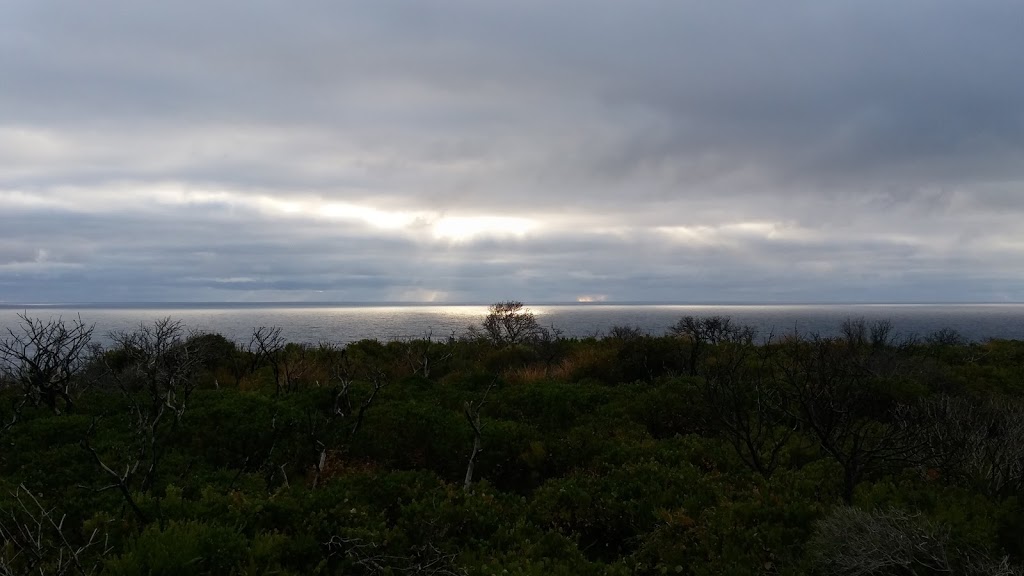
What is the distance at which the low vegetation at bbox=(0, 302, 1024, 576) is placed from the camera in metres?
7.37

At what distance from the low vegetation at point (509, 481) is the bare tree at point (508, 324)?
19547 mm

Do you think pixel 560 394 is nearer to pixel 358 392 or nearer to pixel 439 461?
pixel 439 461

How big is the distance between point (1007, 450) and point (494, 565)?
29.1 feet

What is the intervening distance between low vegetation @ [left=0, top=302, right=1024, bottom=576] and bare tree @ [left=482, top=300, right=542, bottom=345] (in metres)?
19.5

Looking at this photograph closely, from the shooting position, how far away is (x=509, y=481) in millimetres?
13266

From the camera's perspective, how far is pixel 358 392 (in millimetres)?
17719

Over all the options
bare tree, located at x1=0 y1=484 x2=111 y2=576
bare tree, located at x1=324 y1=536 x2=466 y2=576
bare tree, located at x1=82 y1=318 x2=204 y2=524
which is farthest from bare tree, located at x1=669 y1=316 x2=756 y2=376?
bare tree, located at x1=0 y1=484 x2=111 y2=576

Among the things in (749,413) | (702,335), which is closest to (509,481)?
(749,413)

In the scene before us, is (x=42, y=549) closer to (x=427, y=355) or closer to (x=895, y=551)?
(x=895, y=551)

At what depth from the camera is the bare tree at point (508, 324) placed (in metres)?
38.8

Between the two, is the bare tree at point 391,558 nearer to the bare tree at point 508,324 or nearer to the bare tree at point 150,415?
the bare tree at point 150,415

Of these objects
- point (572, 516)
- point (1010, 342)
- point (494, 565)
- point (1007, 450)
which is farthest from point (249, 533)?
point (1010, 342)

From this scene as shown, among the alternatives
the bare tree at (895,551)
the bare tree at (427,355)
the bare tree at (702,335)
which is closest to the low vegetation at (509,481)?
the bare tree at (895,551)

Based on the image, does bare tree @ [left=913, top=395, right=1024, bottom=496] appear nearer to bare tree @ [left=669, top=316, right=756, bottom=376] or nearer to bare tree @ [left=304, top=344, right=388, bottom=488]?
bare tree @ [left=669, top=316, right=756, bottom=376]
